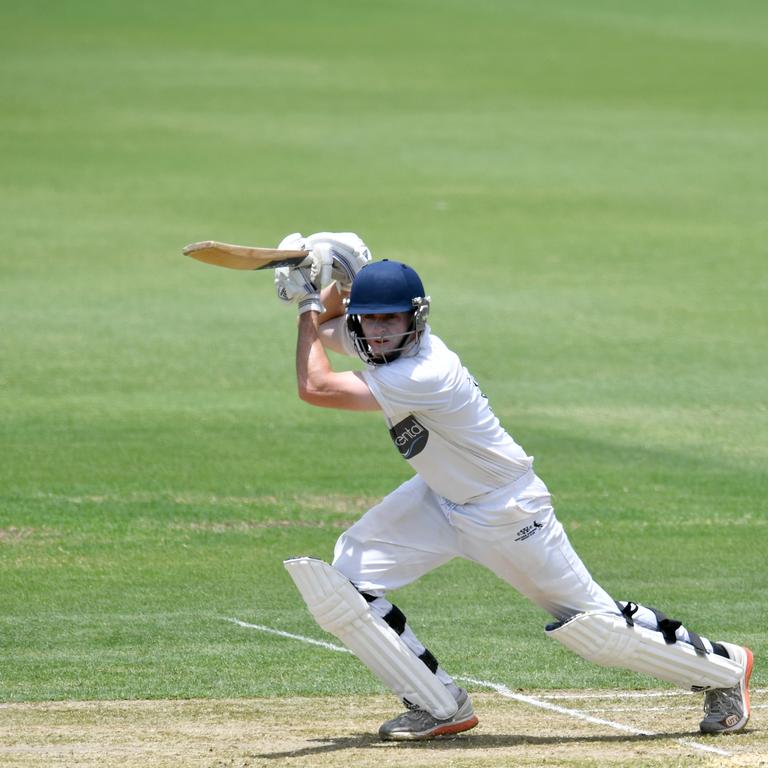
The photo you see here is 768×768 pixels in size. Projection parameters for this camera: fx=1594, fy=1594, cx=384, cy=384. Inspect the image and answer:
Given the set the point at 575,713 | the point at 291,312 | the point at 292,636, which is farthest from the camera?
the point at 291,312

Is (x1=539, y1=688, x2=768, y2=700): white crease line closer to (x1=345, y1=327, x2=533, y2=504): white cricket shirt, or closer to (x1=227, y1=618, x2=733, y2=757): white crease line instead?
(x1=227, y1=618, x2=733, y2=757): white crease line

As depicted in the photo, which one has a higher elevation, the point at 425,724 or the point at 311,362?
the point at 311,362

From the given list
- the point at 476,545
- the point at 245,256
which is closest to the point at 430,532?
the point at 476,545

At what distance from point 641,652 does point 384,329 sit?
1767 millimetres

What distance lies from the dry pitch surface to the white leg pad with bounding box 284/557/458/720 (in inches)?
10.1

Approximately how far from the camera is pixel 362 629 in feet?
22.2

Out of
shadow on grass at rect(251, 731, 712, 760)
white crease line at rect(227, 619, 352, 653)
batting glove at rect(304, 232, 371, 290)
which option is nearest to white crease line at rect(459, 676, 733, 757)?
shadow on grass at rect(251, 731, 712, 760)

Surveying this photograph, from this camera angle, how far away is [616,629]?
675cm

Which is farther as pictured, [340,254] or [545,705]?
[545,705]

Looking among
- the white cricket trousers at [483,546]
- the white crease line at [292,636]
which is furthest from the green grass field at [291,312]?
the white cricket trousers at [483,546]

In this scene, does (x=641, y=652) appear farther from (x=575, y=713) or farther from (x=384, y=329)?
(x=384, y=329)

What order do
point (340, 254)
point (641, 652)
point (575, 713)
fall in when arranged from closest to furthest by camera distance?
point (641, 652) < point (340, 254) < point (575, 713)

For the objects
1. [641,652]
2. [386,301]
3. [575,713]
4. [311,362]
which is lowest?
[575,713]

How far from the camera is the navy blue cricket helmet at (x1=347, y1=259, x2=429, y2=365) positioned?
6.59 m
